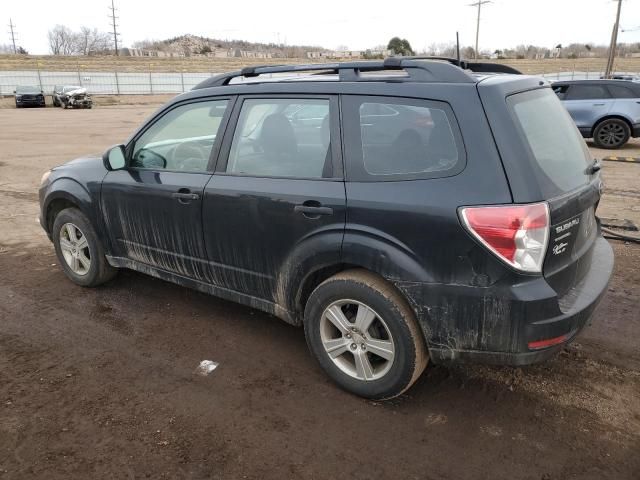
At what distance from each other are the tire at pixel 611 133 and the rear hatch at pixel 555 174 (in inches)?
436

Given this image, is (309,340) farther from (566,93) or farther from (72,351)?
(566,93)

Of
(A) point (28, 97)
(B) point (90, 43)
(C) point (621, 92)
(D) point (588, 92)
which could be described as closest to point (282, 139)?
(D) point (588, 92)

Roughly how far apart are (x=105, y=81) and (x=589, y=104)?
3853 centimetres

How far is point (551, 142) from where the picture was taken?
9.72 feet

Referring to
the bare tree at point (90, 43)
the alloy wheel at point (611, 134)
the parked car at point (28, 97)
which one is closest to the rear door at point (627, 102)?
the alloy wheel at point (611, 134)

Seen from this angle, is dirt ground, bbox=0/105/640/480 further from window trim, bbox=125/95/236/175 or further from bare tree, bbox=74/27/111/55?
bare tree, bbox=74/27/111/55

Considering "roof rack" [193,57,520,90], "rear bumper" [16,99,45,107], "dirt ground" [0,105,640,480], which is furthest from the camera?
"rear bumper" [16,99,45,107]

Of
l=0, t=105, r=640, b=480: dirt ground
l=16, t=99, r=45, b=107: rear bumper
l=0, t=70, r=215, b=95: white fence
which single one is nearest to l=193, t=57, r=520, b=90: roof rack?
l=0, t=105, r=640, b=480: dirt ground

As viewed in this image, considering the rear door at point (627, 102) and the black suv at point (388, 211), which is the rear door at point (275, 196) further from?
the rear door at point (627, 102)

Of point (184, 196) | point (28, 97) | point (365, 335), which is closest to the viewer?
point (365, 335)

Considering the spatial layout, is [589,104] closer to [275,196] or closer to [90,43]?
[275,196]

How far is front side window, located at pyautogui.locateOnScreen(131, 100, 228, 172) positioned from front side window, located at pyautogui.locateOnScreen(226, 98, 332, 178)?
0.27 metres

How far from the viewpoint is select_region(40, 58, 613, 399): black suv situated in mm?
2621

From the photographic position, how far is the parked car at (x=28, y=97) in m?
32.1
